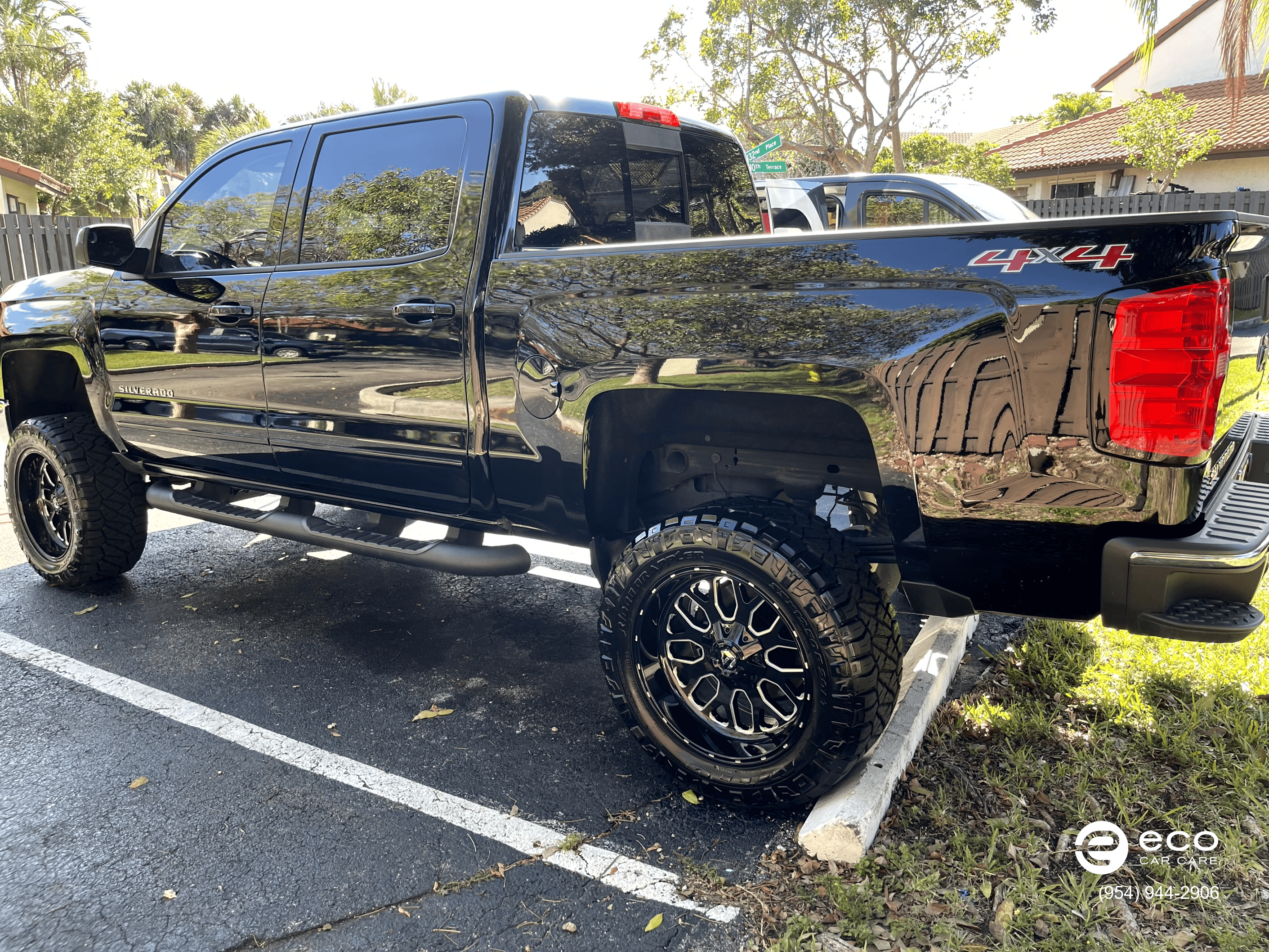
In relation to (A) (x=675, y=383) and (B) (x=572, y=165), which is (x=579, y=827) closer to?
(A) (x=675, y=383)

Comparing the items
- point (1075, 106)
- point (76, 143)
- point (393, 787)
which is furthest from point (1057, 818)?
point (1075, 106)

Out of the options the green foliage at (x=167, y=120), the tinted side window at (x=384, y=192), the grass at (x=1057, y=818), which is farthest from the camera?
the green foliage at (x=167, y=120)

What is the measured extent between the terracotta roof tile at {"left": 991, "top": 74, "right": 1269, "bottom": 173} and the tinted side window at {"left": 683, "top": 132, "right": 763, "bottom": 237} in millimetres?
22262

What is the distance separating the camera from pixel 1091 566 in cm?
224

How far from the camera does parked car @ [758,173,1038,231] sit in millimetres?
7227

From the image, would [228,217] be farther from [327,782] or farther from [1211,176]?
[1211,176]

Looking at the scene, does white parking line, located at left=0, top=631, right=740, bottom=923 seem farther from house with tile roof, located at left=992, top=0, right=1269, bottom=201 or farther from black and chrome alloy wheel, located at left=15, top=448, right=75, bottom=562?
house with tile roof, located at left=992, top=0, right=1269, bottom=201

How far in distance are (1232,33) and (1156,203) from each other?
9360mm

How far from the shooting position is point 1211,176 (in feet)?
80.4

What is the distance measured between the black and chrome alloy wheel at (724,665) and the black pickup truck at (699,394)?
0.5 inches

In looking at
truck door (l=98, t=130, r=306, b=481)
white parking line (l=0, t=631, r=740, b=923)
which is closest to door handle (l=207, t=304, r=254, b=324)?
truck door (l=98, t=130, r=306, b=481)

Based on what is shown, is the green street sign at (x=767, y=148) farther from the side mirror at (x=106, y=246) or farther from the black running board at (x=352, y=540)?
the black running board at (x=352, y=540)

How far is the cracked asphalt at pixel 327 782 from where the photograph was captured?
2365 millimetres

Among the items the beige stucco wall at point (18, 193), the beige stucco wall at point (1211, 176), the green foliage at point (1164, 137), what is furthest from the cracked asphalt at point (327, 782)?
the beige stucco wall at point (18, 193)
